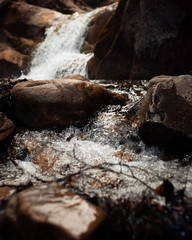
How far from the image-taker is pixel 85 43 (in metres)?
10.2

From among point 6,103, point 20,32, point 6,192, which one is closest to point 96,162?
point 6,192

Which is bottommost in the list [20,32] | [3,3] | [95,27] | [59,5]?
[20,32]

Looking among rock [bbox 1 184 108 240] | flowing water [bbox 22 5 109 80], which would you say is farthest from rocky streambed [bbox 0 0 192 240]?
flowing water [bbox 22 5 109 80]

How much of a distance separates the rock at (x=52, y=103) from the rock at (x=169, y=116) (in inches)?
42.2

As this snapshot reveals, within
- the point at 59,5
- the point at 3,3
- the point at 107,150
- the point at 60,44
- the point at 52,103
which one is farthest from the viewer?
the point at 59,5

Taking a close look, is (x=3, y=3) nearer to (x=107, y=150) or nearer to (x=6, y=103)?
(x=6, y=103)

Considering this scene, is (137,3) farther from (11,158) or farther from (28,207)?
(28,207)

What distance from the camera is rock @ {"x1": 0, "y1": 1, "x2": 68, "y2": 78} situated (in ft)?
34.7

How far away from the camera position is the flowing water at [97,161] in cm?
215

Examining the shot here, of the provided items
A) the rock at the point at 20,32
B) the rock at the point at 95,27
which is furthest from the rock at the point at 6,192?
the rock at the point at 20,32

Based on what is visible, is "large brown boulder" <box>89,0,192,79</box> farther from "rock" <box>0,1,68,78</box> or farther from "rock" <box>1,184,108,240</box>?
"rock" <box>0,1,68,78</box>

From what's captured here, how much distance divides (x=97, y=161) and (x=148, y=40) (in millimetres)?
4301

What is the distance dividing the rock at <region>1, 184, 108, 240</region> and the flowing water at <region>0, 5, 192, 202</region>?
434 millimetres

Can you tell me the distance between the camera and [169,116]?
262 cm
